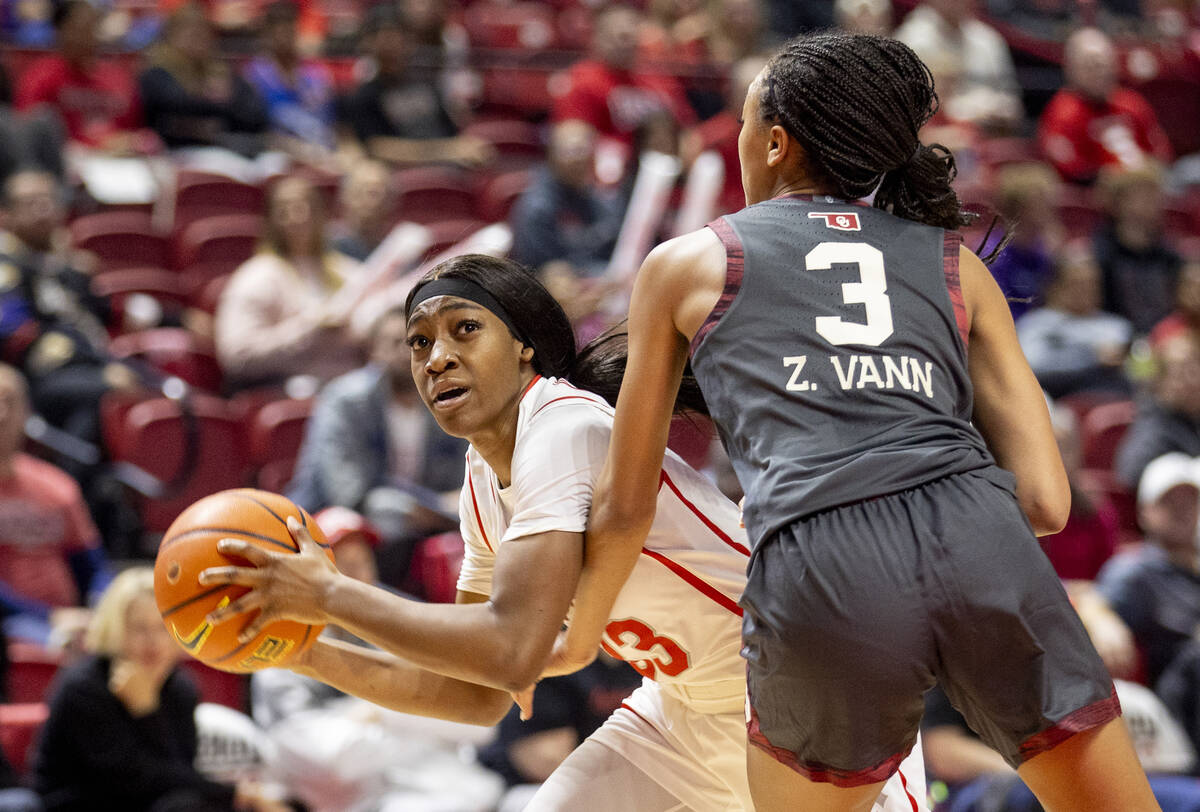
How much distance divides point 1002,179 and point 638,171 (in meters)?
2.10

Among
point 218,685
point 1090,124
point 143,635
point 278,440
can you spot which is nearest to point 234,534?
point 143,635

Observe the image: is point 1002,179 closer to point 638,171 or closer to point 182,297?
point 638,171

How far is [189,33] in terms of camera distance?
26.9 ft

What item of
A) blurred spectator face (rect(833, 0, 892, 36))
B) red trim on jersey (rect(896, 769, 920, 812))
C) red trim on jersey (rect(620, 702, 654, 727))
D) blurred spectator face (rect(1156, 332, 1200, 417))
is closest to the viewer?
red trim on jersey (rect(896, 769, 920, 812))

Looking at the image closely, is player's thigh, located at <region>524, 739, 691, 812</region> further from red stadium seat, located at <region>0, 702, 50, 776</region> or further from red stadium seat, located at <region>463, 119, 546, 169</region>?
red stadium seat, located at <region>463, 119, 546, 169</region>

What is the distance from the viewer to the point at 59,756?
14.7 ft

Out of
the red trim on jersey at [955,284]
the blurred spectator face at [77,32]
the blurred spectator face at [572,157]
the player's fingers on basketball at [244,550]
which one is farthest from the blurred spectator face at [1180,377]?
the blurred spectator face at [77,32]

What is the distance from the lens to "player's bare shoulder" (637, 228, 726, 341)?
217cm

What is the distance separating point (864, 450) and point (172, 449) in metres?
4.60

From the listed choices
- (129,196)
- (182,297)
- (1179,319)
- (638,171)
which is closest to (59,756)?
(182,297)

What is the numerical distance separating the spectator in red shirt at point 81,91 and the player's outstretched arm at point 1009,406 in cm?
679

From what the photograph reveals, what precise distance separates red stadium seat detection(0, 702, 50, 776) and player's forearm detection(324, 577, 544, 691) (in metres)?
2.88

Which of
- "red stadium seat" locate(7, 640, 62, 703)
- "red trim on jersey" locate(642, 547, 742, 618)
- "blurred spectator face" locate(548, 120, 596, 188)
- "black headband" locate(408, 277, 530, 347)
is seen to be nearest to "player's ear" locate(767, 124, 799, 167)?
"black headband" locate(408, 277, 530, 347)

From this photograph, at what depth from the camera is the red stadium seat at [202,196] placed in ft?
25.4
